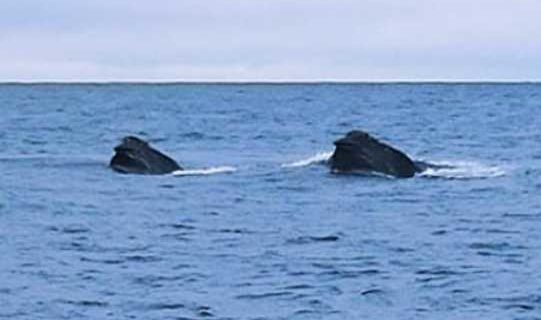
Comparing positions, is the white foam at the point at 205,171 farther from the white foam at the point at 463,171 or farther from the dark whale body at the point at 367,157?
the white foam at the point at 463,171

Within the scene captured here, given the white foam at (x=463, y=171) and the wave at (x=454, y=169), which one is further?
the wave at (x=454, y=169)

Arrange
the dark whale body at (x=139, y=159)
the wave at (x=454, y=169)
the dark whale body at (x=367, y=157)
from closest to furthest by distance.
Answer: the dark whale body at (x=367, y=157), the wave at (x=454, y=169), the dark whale body at (x=139, y=159)

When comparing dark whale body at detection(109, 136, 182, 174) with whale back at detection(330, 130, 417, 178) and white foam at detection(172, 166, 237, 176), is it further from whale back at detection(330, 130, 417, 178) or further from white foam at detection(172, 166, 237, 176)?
whale back at detection(330, 130, 417, 178)

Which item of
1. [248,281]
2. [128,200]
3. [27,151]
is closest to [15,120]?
[27,151]

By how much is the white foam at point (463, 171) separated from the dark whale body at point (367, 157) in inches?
32.0

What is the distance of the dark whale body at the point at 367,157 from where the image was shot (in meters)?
41.1

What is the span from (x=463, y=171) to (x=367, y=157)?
4.64m

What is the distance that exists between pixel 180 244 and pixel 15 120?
2658 inches

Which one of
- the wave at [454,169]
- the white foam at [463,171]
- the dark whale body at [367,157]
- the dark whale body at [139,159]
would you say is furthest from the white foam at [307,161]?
the dark whale body at [367,157]

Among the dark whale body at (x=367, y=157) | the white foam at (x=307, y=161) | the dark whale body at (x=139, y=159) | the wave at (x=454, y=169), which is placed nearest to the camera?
→ the dark whale body at (x=367, y=157)

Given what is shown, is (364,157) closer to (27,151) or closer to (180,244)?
(180,244)

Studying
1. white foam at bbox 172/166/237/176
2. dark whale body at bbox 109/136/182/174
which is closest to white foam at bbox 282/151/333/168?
white foam at bbox 172/166/237/176

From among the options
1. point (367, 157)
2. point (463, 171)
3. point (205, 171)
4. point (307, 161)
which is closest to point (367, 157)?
point (367, 157)

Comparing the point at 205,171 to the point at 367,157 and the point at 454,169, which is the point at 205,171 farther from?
the point at 454,169
